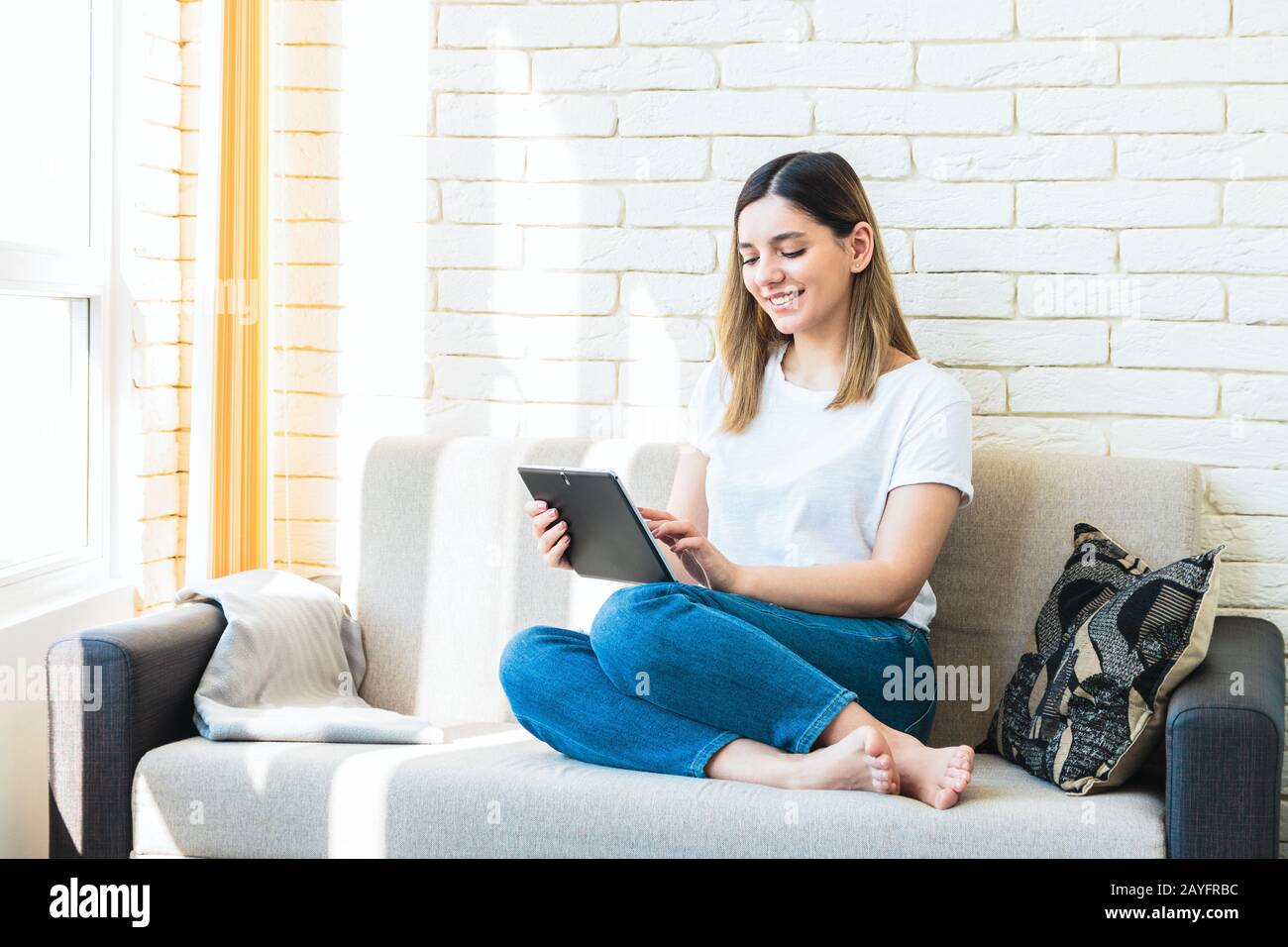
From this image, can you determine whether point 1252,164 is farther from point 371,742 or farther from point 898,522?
point 371,742

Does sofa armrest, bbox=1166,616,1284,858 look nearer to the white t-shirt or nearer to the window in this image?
the white t-shirt

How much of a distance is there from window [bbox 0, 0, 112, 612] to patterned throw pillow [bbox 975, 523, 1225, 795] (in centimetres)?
175

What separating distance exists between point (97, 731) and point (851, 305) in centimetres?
136

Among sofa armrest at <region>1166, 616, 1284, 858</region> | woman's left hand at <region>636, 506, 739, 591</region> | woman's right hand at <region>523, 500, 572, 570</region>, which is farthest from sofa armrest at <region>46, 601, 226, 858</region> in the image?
sofa armrest at <region>1166, 616, 1284, 858</region>

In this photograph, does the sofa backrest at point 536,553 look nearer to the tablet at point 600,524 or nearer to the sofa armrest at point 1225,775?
the tablet at point 600,524

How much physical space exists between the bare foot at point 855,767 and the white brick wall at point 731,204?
90 centimetres

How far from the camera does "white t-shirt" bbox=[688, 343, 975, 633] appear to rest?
2.07 meters

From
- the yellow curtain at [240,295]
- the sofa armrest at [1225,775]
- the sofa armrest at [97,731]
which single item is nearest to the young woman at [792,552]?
the sofa armrest at [1225,775]

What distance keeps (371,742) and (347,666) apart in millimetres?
371

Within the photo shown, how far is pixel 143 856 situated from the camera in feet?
6.47

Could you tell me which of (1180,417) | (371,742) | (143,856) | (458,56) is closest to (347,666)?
(371,742)

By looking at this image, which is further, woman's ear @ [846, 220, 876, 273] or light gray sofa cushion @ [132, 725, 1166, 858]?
woman's ear @ [846, 220, 876, 273]

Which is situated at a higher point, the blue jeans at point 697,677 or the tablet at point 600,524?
the tablet at point 600,524

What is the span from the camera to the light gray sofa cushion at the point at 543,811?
67.8 inches
